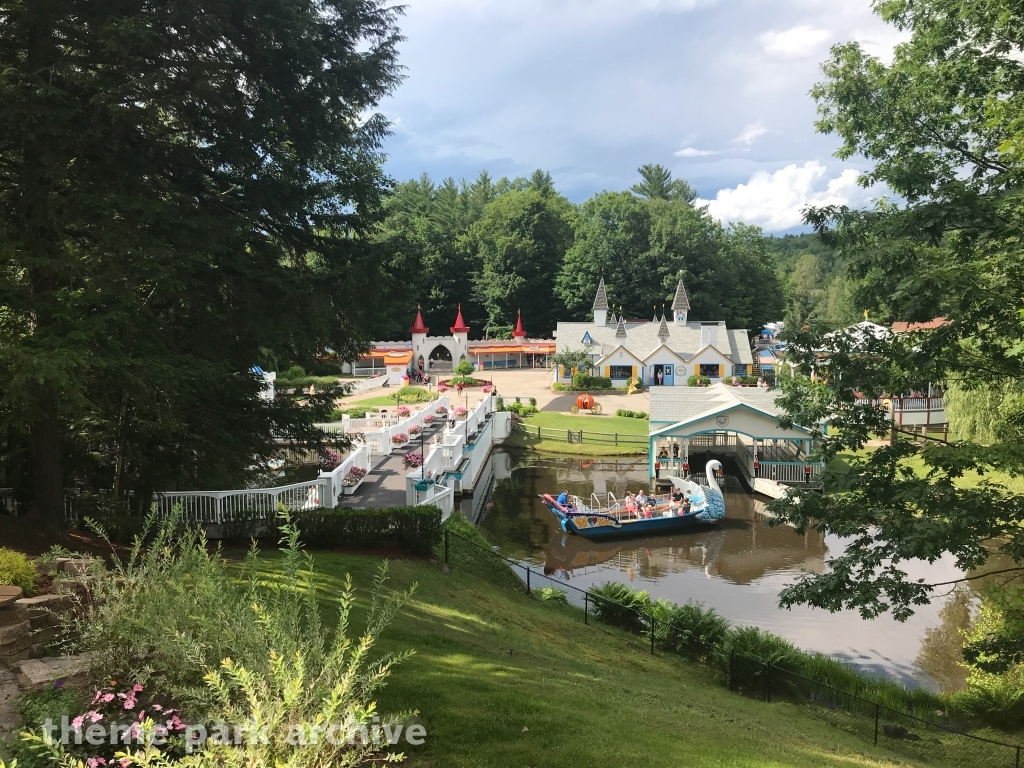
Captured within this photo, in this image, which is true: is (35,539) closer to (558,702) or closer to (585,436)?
(558,702)

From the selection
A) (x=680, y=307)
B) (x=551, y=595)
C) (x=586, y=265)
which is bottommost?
(x=551, y=595)

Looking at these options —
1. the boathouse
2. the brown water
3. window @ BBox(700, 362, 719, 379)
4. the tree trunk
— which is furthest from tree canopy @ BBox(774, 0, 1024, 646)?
window @ BBox(700, 362, 719, 379)

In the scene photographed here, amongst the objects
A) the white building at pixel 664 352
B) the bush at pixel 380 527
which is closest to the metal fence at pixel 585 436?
the white building at pixel 664 352

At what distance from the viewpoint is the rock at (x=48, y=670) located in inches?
207

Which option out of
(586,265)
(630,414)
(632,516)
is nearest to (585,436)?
(630,414)

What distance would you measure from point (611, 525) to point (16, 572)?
16.4m

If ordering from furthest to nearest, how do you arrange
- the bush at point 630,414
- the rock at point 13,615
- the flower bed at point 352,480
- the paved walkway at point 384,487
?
the bush at point 630,414, the flower bed at point 352,480, the paved walkway at point 384,487, the rock at point 13,615

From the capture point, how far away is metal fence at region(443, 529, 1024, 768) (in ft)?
29.6

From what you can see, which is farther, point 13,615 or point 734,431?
point 734,431

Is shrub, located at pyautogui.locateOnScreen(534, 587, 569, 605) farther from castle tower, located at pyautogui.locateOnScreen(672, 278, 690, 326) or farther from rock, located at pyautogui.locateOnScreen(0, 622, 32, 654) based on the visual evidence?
castle tower, located at pyautogui.locateOnScreen(672, 278, 690, 326)

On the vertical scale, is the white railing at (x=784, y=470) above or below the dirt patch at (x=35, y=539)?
below

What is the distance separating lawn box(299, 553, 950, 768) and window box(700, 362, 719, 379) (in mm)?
43229

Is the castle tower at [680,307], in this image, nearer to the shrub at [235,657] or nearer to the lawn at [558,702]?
the lawn at [558,702]

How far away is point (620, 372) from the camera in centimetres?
5344
